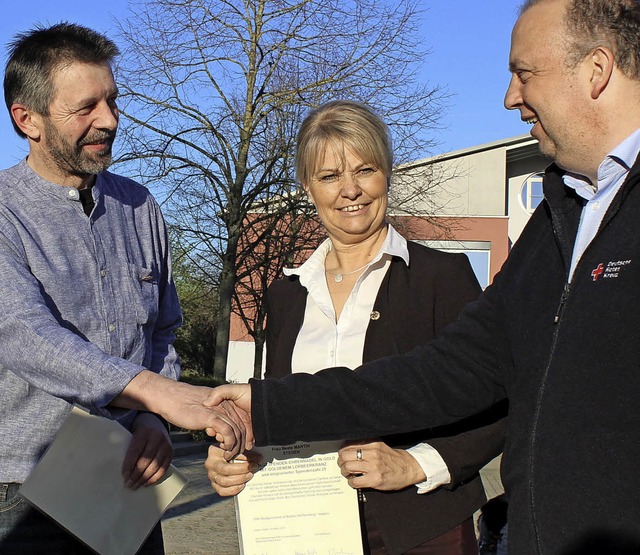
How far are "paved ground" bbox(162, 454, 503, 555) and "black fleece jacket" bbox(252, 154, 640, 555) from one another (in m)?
5.74

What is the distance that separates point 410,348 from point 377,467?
446 mm

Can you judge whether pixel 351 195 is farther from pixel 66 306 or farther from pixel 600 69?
pixel 600 69

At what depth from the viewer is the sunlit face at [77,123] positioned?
3.11 m

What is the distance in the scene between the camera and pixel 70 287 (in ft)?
9.79

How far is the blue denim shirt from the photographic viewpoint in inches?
110

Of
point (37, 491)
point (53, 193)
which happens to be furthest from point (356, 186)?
point (37, 491)

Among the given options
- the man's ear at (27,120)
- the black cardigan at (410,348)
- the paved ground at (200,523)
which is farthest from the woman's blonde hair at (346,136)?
the paved ground at (200,523)

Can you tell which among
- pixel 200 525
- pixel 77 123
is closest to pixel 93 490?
pixel 77 123

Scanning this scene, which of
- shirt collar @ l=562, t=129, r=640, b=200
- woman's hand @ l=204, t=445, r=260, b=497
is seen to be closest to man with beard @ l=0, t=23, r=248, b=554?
woman's hand @ l=204, t=445, r=260, b=497

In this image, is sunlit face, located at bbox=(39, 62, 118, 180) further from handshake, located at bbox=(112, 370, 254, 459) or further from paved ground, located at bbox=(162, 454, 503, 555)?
paved ground, located at bbox=(162, 454, 503, 555)

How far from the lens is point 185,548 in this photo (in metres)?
8.44

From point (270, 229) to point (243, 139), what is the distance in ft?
8.51

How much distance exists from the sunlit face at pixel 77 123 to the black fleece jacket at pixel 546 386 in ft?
3.28

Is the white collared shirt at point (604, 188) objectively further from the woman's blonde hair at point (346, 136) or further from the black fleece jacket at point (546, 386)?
the woman's blonde hair at point (346, 136)
